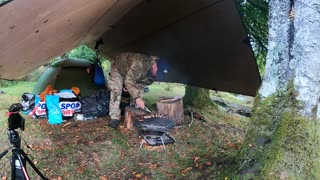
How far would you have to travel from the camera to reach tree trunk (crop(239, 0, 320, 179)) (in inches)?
100

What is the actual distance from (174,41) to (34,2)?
3.22 meters

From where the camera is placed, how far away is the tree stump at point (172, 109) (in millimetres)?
4836

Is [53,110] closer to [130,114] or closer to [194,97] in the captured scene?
[130,114]

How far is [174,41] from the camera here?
514 cm

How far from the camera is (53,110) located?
4.62 metres

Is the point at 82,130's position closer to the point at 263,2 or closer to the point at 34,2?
the point at 34,2

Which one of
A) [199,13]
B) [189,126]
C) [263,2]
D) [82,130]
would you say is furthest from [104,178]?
[263,2]

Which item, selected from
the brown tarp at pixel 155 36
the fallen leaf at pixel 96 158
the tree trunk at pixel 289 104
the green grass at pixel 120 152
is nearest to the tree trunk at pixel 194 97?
the brown tarp at pixel 155 36

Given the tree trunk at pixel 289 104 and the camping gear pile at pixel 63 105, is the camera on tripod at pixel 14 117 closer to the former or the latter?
the tree trunk at pixel 289 104

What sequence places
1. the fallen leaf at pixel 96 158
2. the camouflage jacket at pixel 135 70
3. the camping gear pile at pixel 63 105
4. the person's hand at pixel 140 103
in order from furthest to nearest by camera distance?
the camping gear pile at pixel 63 105 < the person's hand at pixel 140 103 < the camouflage jacket at pixel 135 70 < the fallen leaf at pixel 96 158

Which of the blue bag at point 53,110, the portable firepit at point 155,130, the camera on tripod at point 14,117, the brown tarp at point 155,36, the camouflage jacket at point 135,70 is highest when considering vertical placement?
the brown tarp at point 155,36

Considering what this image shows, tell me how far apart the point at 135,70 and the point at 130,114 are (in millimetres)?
632

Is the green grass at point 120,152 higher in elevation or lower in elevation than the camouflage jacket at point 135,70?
lower

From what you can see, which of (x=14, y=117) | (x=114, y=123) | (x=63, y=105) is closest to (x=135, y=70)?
(x=114, y=123)
